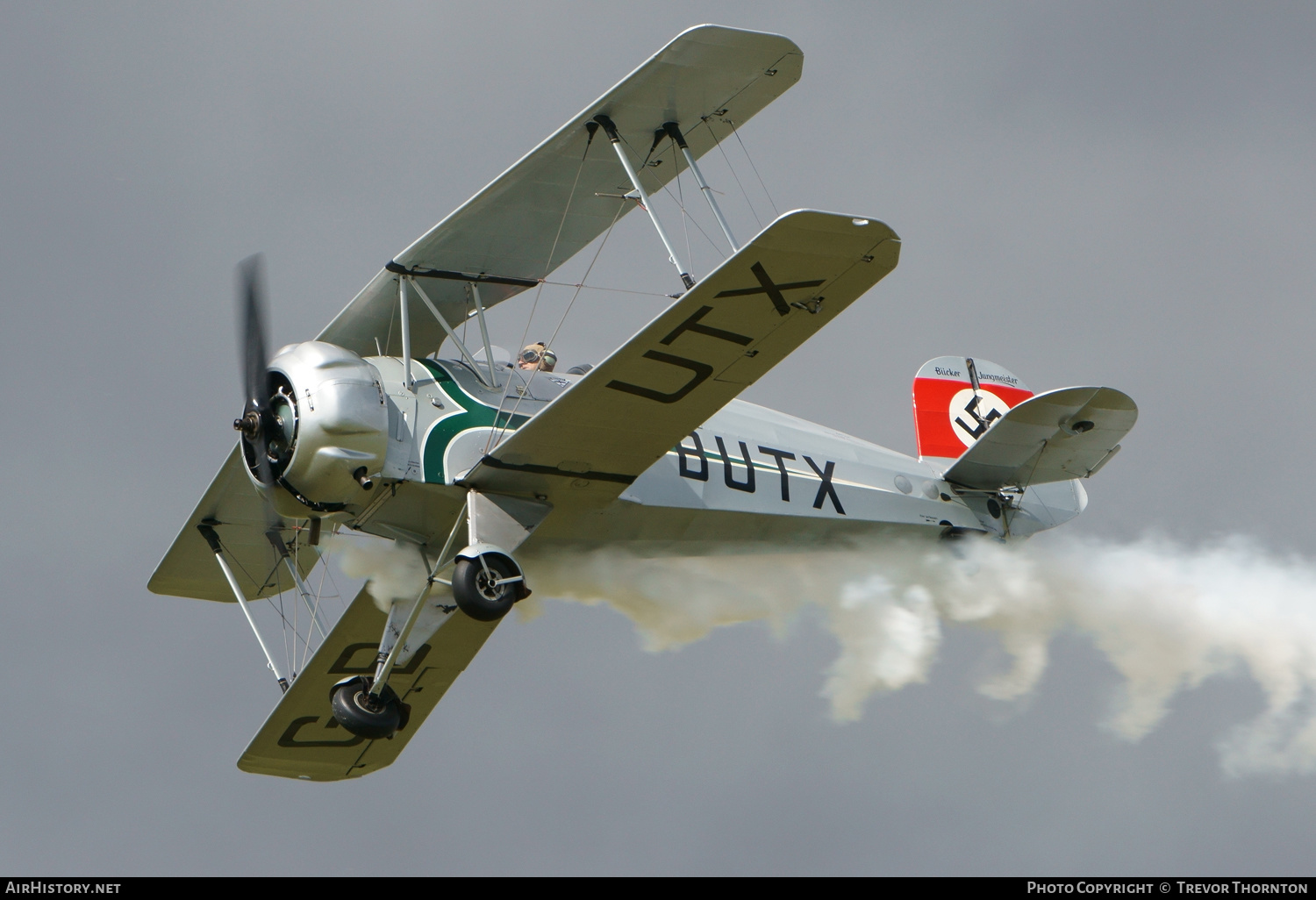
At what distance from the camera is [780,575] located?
1260 cm

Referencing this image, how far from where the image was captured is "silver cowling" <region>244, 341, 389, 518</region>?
10.2 m

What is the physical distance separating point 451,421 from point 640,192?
1818mm

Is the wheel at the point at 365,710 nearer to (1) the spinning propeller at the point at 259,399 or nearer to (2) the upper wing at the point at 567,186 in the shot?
(1) the spinning propeller at the point at 259,399

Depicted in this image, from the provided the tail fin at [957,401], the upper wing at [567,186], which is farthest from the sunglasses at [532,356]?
the tail fin at [957,401]

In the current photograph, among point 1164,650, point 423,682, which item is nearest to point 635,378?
point 423,682

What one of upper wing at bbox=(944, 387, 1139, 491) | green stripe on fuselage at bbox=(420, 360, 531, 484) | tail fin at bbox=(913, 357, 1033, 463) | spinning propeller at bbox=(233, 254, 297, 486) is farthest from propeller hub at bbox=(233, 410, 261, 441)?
tail fin at bbox=(913, 357, 1033, 463)

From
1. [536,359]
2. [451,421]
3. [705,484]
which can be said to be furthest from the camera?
[536,359]

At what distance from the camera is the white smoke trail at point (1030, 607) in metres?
12.3

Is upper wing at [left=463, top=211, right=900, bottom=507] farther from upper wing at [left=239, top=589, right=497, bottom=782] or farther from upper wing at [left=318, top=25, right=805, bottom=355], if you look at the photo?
upper wing at [left=239, top=589, right=497, bottom=782]

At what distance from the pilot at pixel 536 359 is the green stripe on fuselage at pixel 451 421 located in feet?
2.09

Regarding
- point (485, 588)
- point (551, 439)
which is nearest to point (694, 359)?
point (551, 439)

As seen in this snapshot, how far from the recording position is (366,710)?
11086 millimetres

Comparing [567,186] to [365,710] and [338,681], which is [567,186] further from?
[338,681]
